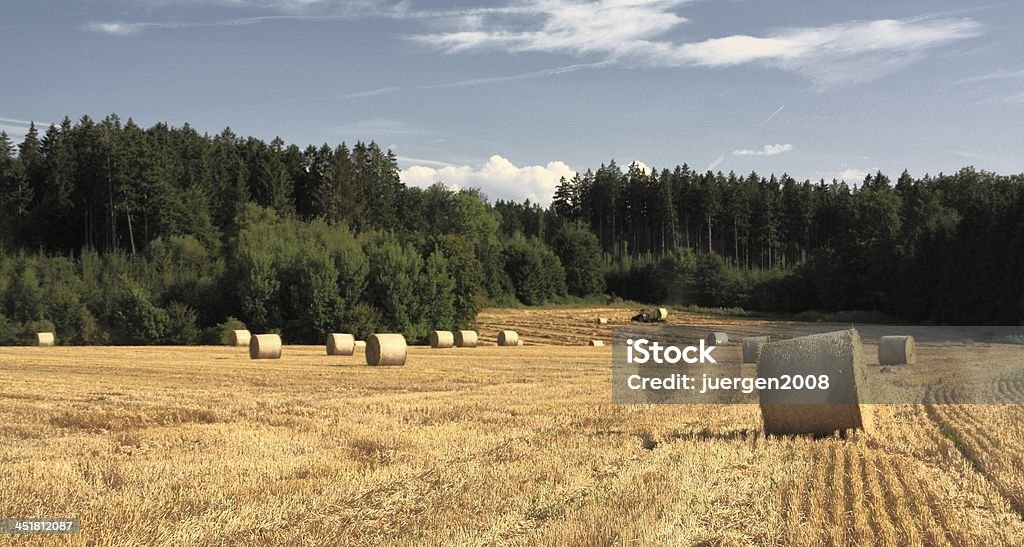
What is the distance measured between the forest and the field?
124 feet

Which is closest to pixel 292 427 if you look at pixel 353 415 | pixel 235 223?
pixel 353 415

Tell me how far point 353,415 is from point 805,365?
248 inches

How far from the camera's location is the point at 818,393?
10.9 metres

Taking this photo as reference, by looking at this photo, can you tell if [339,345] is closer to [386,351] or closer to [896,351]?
[386,351]

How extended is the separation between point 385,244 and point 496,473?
49.4 metres

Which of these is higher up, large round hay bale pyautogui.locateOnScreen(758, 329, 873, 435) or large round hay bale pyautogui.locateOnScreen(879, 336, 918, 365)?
large round hay bale pyautogui.locateOnScreen(758, 329, 873, 435)

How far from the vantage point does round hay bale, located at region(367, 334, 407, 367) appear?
89.5 feet

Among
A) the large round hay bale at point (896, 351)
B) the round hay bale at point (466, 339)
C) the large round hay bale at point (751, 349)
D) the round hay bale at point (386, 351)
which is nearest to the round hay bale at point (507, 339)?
the round hay bale at point (466, 339)

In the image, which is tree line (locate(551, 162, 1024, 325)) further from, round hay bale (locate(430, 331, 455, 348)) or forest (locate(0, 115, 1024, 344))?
round hay bale (locate(430, 331, 455, 348))

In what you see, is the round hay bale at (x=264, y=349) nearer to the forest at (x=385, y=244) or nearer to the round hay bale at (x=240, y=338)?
the round hay bale at (x=240, y=338)

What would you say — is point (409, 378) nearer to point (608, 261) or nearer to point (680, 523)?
point (680, 523)

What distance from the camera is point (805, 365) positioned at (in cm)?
1108

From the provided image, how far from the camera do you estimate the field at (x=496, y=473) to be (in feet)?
20.2

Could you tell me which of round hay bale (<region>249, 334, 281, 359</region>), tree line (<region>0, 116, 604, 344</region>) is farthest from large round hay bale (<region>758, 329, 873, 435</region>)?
tree line (<region>0, 116, 604, 344</region>)
